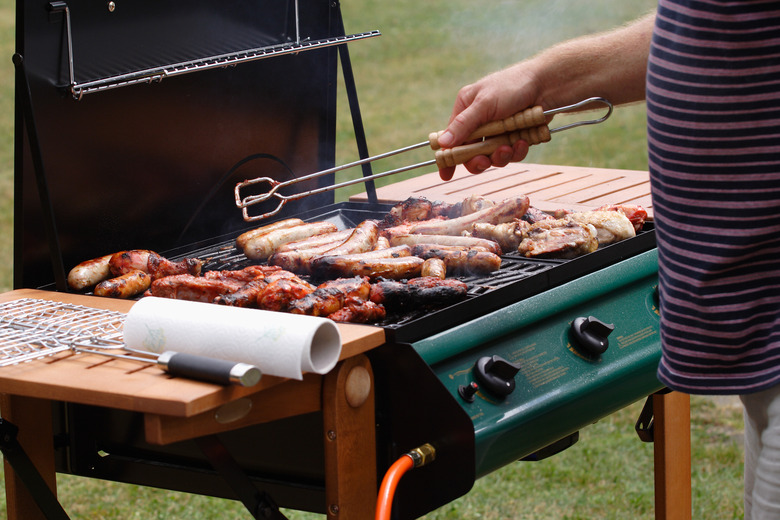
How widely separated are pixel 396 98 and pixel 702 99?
9.15m

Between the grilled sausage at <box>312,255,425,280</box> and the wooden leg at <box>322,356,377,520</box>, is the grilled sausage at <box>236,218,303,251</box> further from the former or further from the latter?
the wooden leg at <box>322,356,377,520</box>

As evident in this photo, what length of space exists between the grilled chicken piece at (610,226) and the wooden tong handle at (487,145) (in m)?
0.37

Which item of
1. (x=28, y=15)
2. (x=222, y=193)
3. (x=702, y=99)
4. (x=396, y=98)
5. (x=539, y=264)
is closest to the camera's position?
(x=702, y=99)

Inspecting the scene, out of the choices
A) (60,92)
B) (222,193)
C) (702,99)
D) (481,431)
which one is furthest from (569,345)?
(60,92)

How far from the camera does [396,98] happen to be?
10641 millimetres

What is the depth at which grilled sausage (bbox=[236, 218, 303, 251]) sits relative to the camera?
2738mm

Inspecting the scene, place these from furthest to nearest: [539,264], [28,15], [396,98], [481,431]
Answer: [396,98], [539,264], [28,15], [481,431]

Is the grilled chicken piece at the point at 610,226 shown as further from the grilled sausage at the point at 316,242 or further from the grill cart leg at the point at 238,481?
the grill cart leg at the point at 238,481

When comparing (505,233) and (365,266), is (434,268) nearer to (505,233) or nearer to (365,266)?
(365,266)

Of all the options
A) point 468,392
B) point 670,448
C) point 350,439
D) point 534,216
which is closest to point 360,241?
point 534,216

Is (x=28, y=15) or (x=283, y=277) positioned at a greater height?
(x=28, y=15)

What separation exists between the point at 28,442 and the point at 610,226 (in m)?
1.68

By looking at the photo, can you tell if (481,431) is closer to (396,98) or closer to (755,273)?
(755,273)

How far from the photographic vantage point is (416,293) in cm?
217
